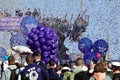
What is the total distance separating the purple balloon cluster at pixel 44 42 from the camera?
49.1 ft

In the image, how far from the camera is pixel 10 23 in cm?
3138

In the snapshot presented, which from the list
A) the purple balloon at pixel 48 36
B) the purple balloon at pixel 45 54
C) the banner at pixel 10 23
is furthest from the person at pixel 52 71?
the banner at pixel 10 23

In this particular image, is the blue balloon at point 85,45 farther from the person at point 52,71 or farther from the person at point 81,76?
the person at point 81,76

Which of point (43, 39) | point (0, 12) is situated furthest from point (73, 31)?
point (43, 39)

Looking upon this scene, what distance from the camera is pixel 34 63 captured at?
9688mm

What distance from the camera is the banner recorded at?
3047cm

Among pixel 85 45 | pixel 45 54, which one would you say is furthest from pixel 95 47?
pixel 45 54

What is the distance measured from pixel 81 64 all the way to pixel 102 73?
3.07 metres

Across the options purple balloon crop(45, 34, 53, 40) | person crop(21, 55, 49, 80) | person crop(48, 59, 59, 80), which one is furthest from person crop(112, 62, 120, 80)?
purple balloon crop(45, 34, 53, 40)

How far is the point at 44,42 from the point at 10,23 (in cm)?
1640

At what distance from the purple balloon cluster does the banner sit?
48.1 feet

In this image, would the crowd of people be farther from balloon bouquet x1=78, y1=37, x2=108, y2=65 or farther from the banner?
the banner

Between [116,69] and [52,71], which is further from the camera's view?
[52,71]

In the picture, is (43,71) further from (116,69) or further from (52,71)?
(116,69)
